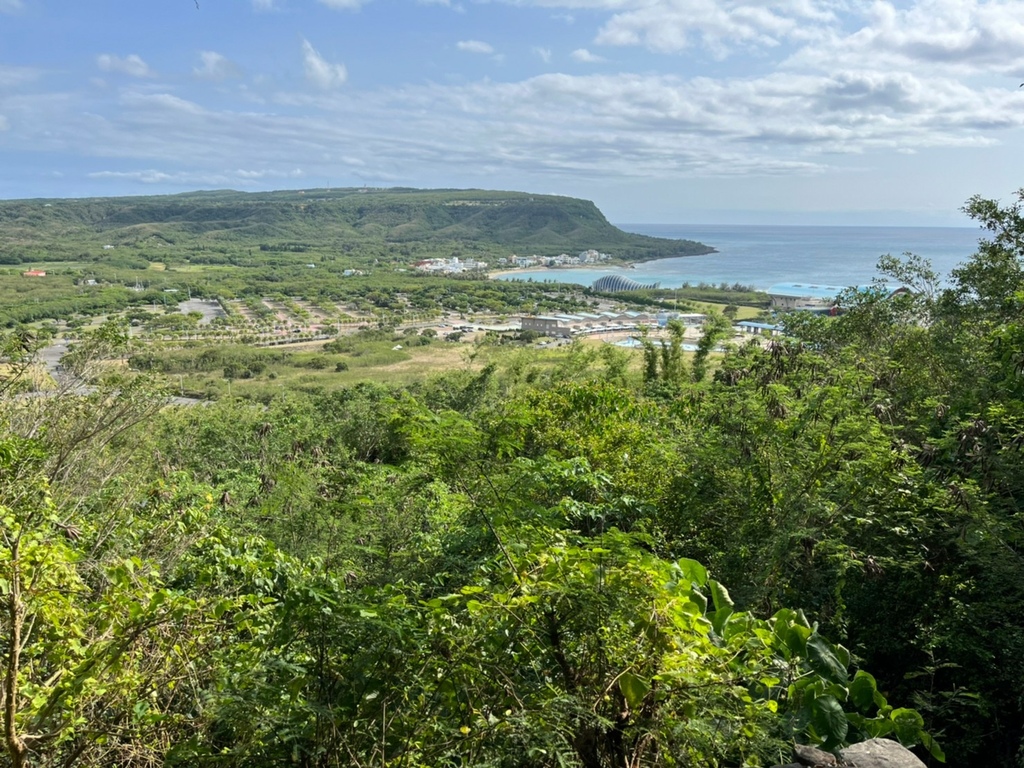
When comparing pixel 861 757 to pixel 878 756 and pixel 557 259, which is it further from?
pixel 557 259

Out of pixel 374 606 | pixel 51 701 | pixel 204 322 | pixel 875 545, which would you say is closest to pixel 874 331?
pixel 875 545

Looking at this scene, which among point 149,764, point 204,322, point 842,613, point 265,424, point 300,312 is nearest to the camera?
point 149,764

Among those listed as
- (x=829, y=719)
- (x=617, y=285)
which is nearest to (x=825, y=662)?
(x=829, y=719)

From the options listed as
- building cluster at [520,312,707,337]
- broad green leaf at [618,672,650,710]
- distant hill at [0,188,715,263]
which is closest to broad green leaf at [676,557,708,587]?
broad green leaf at [618,672,650,710]

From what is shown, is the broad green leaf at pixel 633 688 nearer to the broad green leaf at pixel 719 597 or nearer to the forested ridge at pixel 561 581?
the forested ridge at pixel 561 581

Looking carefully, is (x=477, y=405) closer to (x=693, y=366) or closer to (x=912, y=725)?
(x=693, y=366)

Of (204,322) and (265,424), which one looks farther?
(204,322)

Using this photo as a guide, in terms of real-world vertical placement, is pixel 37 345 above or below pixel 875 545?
above
